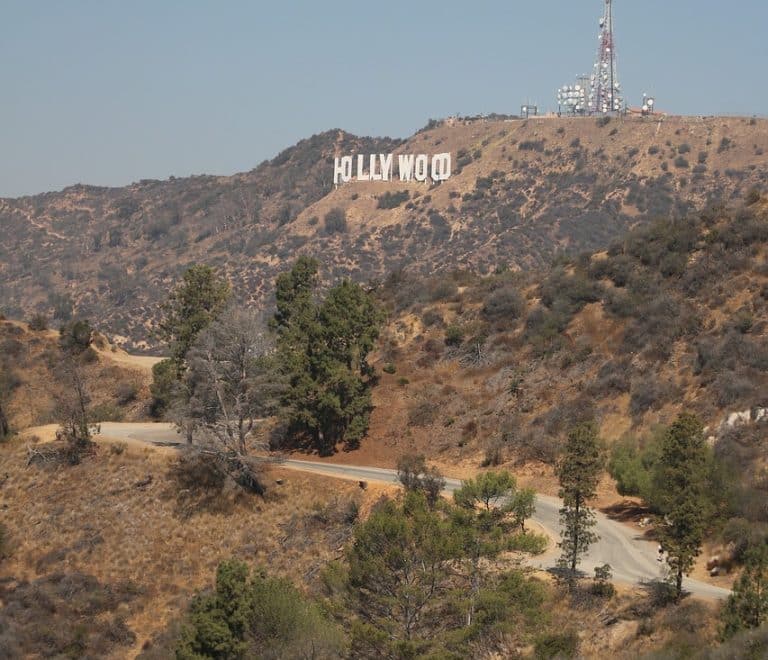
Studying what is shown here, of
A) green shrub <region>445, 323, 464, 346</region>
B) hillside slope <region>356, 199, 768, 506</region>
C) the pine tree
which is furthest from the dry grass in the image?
the pine tree

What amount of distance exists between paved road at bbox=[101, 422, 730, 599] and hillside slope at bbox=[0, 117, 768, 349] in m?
77.4

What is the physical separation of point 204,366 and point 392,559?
71.3 feet

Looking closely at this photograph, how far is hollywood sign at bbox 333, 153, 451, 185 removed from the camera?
153875mm

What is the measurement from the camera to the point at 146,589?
38562 mm

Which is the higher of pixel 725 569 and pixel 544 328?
pixel 544 328

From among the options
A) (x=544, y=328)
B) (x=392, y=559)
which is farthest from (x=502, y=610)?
(x=544, y=328)

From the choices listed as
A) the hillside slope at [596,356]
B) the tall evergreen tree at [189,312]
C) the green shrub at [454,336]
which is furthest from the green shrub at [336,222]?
the green shrub at [454,336]

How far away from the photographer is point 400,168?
520ft

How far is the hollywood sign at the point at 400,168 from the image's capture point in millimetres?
153875

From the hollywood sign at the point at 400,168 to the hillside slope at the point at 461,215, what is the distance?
2.48 m

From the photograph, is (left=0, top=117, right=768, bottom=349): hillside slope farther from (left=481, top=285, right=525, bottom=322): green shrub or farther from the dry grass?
the dry grass

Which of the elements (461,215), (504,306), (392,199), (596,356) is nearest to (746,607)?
(596,356)

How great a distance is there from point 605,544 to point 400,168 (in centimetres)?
12908

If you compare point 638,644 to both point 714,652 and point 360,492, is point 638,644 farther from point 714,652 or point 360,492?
point 360,492
